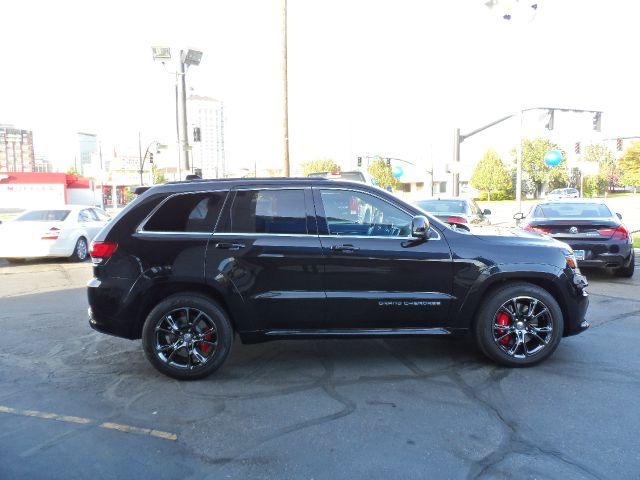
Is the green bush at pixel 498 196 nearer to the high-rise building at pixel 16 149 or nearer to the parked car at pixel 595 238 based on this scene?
the parked car at pixel 595 238

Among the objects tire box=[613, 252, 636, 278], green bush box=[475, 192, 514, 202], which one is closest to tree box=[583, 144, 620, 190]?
green bush box=[475, 192, 514, 202]

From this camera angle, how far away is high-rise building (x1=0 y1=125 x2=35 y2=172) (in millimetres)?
142000

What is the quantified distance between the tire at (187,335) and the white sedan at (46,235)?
8943 millimetres

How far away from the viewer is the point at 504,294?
4.56m

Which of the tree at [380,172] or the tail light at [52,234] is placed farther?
the tree at [380,172]

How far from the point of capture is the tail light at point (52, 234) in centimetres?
1186

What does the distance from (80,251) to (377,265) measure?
34.9 feet

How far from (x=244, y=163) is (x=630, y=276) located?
312ft

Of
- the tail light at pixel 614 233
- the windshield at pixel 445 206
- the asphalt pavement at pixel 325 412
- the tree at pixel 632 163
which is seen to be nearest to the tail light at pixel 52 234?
the asphalt pavement at pixel 325 412

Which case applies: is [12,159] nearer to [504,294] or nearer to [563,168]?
[563,168]

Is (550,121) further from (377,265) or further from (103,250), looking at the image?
(103,250)

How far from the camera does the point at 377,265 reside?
441cm

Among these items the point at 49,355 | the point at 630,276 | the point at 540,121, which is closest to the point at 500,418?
the point at 49,355

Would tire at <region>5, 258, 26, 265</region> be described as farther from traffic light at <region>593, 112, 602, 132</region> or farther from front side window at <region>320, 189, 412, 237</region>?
traffic light at <region>593, 112, 602, 132</region>
